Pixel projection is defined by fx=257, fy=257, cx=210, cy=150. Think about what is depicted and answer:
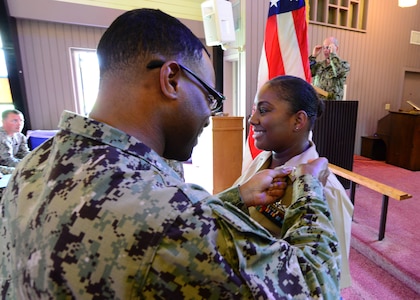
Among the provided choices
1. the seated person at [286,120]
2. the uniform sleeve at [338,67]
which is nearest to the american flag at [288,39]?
the seated person at [286,120]

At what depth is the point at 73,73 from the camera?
4.26m

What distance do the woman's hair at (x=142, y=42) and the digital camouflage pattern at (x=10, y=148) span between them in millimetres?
3310

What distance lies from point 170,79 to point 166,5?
477cm

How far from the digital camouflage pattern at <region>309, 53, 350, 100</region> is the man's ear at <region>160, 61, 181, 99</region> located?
3181 mm

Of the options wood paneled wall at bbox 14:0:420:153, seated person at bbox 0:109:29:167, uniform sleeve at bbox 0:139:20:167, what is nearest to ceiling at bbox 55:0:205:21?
wood paneled wall at bbox 14:0:420:153

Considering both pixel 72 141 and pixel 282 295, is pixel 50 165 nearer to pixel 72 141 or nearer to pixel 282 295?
pixel 72 141

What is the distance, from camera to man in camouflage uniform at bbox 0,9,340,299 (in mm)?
340

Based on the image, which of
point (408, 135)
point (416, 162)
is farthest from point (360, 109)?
point (416, 162)

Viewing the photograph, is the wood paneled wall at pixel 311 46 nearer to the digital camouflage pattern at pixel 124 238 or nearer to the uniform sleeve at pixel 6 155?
the uniform sleeve at pixel 6 155

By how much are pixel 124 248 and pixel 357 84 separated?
19.4 feet

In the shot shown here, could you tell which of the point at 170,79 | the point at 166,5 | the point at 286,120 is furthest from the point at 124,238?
the point at 166,5

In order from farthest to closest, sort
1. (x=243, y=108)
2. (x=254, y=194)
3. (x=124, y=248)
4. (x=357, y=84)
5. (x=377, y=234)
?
(x=357, y=84), (x=243, y=108), (x=377, y=234), (x=254, y=194), (x=124, y=248)

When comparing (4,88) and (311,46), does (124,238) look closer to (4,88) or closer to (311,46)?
(4,88)

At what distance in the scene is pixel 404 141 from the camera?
177 inches
